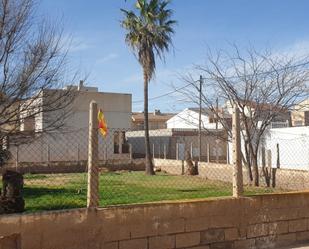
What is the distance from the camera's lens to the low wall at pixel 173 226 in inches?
228

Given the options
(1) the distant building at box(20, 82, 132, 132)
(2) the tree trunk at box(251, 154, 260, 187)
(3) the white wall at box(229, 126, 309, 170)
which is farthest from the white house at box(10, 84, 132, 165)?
(3) the white wall at box(229, 126, 309, 170)

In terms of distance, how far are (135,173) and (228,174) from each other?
27.5 feet

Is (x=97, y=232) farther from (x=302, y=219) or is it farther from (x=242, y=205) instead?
(x=302, y=219)

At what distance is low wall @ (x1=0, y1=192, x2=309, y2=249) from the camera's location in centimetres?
579

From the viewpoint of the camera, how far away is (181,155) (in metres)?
35.4

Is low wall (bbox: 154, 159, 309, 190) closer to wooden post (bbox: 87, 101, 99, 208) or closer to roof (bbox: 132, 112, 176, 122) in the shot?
wooden post (bbox: 87, 101, 99, 208)

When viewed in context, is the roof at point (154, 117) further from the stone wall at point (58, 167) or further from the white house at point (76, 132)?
the stone wall at point (58, 167)

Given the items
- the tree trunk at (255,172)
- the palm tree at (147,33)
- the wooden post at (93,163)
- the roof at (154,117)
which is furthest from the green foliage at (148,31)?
the roof at (154,117)

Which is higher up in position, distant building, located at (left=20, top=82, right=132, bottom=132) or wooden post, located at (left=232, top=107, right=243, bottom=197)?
distant building, located at (left=20, top=82, right=132, bottom=132)

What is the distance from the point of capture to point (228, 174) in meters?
21.0

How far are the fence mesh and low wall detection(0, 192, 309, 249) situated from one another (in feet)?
7.25

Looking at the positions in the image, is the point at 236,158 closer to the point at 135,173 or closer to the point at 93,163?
the point at 93,163

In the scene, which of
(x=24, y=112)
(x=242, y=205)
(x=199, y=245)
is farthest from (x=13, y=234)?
(x=24, y=112)

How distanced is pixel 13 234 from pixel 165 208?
2067 mm
